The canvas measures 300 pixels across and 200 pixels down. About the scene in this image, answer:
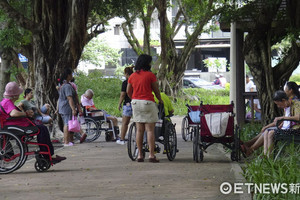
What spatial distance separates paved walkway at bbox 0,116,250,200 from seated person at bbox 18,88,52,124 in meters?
2.15

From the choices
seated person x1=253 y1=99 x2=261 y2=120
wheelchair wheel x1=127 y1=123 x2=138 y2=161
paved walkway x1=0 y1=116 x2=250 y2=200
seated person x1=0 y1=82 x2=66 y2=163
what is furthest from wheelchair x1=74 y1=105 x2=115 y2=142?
seated person x1=0 y1=82 x2=66 y2=163

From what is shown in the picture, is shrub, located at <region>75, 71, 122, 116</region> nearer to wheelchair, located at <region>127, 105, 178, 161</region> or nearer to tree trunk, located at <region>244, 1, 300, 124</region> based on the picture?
tree trunk, located at <region>244, 1, 300, 124</region>

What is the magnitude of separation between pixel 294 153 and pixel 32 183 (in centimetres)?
366

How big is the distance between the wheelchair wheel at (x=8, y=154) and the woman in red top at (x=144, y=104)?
2.14 m

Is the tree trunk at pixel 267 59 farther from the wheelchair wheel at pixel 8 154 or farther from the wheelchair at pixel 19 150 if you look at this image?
the wheelchair wheel at pixel 8 154

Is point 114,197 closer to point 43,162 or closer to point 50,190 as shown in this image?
point 50,190

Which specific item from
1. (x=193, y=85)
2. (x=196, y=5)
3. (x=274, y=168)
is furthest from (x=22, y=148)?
(x=193, y=85)

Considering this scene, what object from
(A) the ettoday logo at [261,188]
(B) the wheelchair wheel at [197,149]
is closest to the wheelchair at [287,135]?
(B) the wheelchair wheel at [197,149]

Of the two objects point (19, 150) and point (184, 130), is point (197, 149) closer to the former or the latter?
point (19, 150)

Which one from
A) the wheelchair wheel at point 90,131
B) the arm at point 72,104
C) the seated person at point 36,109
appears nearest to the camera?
the seated person at point 36,109

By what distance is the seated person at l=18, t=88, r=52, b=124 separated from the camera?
1472cm

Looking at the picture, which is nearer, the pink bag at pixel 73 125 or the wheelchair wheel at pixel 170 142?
the wheelchair wheel at pixel 170 142

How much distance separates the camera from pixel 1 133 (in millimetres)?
10547

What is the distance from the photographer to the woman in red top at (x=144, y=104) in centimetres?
1177
